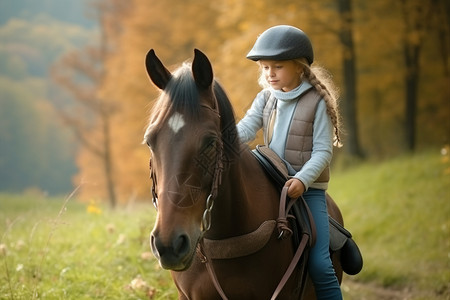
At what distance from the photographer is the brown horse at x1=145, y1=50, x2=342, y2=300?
2469mm

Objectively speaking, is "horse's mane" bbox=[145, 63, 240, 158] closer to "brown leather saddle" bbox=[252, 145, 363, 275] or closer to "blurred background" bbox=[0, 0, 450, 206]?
"brown leather saddle" bbox=[252, 145, 363, 275]

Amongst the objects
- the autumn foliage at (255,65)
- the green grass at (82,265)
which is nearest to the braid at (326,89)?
the green grass at (82,265)

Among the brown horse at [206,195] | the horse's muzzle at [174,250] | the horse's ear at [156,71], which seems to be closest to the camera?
the horse's muzzle at [174,250]

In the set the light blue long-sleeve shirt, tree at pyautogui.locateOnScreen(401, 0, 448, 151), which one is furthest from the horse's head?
tree at pyautogui.locateOnScreen(401, 0, 448, 151)

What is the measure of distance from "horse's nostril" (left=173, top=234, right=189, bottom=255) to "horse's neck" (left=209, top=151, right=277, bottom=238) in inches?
19.7

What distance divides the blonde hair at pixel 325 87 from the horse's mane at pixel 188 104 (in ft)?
2.61

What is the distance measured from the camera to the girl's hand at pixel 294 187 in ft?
10.5

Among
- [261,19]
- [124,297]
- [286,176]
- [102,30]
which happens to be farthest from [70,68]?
[286,176]

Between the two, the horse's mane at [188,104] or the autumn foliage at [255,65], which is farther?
the autumn foliage at [255,65]

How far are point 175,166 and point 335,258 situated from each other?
1.89 m

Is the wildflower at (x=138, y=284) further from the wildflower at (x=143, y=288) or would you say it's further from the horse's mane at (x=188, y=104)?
the horse's mane at (x=188, y=104)

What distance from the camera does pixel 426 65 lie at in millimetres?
17469

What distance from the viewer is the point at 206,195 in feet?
8.66

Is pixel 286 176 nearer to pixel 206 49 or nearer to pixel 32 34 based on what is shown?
pixel 206 49
